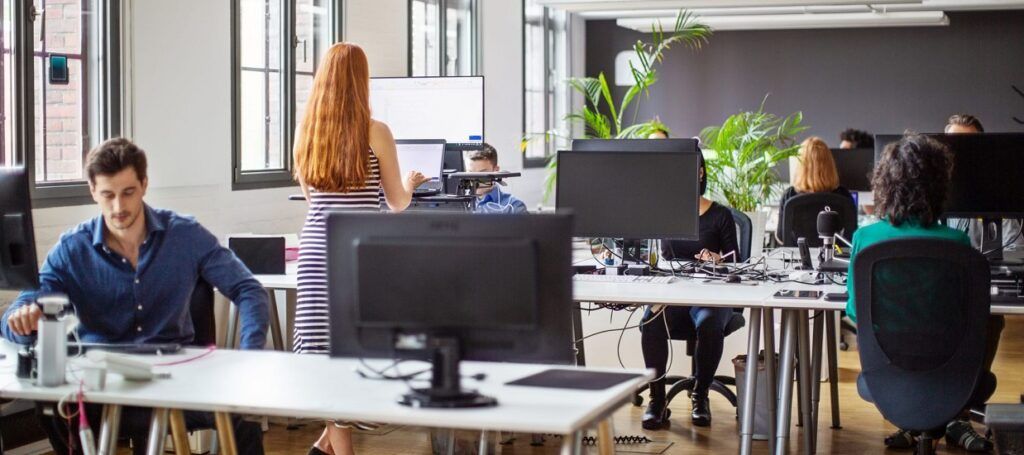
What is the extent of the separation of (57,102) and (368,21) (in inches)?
116

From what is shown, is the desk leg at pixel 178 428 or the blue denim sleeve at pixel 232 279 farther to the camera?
the blue denim sleeve at pixel 232 279

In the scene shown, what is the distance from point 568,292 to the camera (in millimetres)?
2543

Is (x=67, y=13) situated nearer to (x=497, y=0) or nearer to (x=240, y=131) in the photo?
(x=240, y=131)

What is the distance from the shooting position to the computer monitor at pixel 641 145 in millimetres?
4930

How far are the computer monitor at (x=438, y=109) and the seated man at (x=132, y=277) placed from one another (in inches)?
105

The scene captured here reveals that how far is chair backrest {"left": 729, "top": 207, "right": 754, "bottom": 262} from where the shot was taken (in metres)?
5.41

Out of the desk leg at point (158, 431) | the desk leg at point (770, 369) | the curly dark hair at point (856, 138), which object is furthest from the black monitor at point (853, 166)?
the desk leg at point (158, 431)

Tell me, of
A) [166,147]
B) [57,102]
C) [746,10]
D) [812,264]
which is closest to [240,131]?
[166,147]

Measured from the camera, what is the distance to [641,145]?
4.98 metres

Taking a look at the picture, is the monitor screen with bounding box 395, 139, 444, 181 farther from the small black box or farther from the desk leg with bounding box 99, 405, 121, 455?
the desk leg with bounding box 99, 405, 121, 455

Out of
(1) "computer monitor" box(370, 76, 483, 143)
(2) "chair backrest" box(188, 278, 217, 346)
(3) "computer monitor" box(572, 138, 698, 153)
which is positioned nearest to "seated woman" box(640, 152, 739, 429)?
(3) "computer monitor" box(572, 138, 698, 153)

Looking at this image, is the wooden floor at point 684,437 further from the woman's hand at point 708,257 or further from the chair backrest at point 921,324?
the chair backrest at point 921,324

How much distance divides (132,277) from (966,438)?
3186mm

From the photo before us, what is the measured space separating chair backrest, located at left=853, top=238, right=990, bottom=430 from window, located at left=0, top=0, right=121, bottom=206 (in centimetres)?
310
